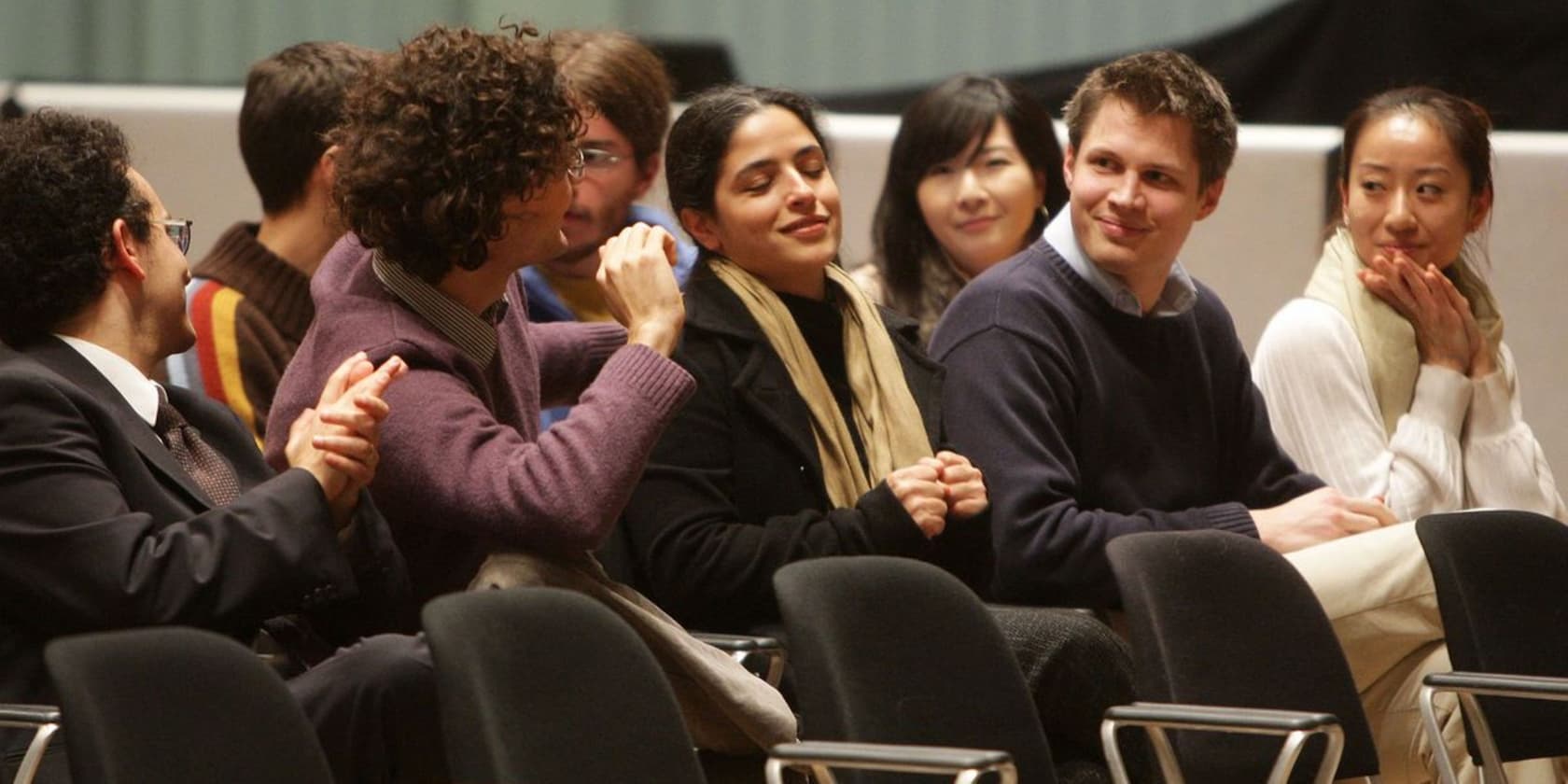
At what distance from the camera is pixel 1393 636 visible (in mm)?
3576

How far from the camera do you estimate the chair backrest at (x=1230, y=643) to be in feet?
9.75

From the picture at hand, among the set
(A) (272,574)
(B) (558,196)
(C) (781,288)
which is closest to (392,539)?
(A) (272,574)

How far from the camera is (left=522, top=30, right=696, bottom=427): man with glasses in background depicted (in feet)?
13.1

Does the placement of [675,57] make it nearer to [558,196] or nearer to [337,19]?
[337,19]

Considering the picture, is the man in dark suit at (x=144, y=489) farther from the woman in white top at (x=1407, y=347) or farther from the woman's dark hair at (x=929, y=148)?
the woman in white top at (x=1407, y=347)

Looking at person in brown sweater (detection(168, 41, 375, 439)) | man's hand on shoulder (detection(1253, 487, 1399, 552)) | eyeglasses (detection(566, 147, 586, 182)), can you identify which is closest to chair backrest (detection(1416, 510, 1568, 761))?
man's hand on shoulder (detection(1253, 487, 1399, 552))

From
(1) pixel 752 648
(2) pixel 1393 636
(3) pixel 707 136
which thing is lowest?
(2) pixel 1393 636

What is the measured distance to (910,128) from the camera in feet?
14.4

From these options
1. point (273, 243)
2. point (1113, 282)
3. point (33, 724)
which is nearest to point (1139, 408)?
point (1113, 282)

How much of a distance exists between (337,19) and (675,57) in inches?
35.7

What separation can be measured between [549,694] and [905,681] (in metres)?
0.57

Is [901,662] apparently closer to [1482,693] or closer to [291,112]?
[1482,693]

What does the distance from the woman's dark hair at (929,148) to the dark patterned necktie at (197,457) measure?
5.89ft

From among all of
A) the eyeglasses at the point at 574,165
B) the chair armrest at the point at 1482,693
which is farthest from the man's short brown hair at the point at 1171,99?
the eyeglasses at the point at 574,165
